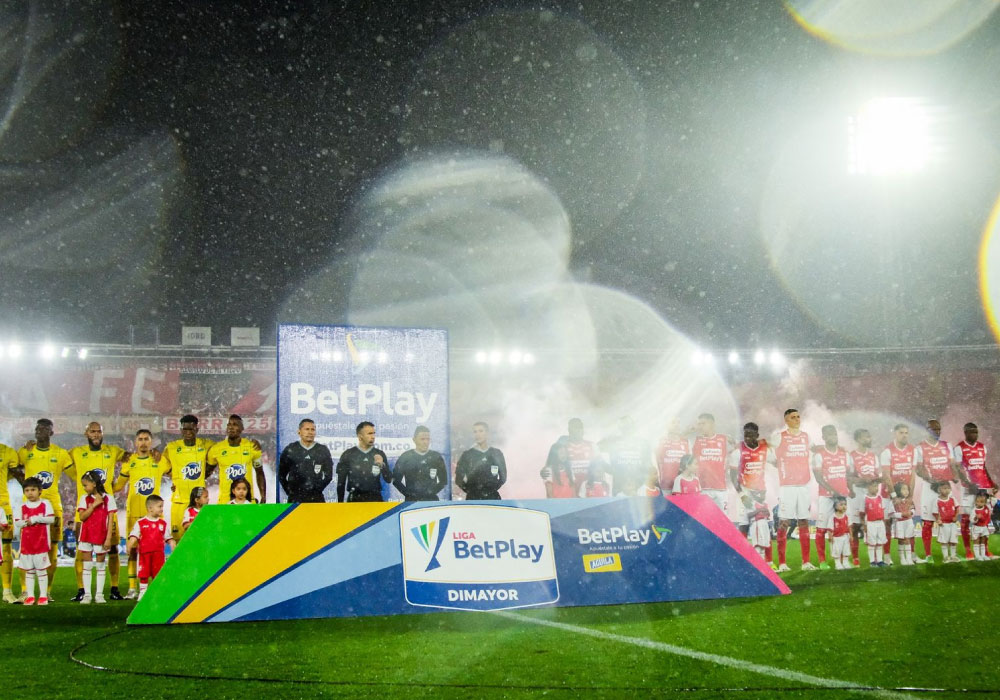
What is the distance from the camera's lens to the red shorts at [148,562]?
10.7m

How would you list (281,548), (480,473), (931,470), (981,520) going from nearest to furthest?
(281,548) → (480,473) → (981,520) → (931,470)

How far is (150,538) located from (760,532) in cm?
829

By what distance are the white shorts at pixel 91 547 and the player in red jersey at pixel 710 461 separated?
834 centimetres

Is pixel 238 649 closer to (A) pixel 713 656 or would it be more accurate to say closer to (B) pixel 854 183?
(A) pixel 713 656

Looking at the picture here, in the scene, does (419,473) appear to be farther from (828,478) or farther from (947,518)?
(947,518)

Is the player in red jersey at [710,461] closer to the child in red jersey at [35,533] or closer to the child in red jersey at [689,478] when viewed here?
the child in red jersey at [689,478]

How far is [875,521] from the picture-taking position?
13.0 m

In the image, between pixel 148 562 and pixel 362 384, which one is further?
pixel 362 384

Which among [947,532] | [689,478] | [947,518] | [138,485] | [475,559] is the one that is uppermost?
[138,485]

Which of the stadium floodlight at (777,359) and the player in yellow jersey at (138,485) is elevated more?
the stadium floodlight at (777,359)

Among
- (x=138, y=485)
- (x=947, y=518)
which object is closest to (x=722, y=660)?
(x=138, y=485)

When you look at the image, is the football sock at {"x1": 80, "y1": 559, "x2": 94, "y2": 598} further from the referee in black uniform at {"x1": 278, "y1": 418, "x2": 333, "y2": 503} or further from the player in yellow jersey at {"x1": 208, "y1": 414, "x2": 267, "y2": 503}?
the referee in black uniform at {"x1": 278, "y1": 418, "x2": 333, "y2": 503}

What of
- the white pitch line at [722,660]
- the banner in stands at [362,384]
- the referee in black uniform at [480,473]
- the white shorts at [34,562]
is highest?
the banner in stands at [362,384]

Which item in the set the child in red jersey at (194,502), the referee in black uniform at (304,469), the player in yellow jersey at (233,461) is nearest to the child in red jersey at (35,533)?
the child in red jersey at (194,502)
